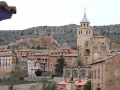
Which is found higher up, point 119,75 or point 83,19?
point 83,19

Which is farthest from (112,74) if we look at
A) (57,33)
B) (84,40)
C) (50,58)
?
(57,33)

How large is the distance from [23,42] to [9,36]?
4046cm

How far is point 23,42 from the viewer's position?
128 metres

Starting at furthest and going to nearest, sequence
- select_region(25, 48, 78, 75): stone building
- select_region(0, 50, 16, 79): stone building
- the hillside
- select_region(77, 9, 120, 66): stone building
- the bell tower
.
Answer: the hillside < select_region(0, 50, 16, 79): stone building < select_region(25, 48, 78, 75): stone building < the bell tower < select_region(77, 9, 120, 66): stone building

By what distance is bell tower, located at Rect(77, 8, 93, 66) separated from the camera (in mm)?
83125

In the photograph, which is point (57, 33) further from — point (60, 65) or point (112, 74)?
point (112, 74)

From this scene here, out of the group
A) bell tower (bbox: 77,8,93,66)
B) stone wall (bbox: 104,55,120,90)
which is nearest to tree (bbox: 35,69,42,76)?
bell tower (bbox: 77,8,93,66)

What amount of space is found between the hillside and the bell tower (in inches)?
2617

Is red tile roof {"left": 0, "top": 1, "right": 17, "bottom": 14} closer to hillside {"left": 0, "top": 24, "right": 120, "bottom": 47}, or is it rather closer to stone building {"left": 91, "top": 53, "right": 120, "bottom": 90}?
stone building {"left": 91, "top": 53, "right": 120, "bottom": 90}

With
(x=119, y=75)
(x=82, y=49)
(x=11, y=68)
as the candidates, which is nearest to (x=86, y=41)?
(x=82, y=49)

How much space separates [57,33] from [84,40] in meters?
93.1

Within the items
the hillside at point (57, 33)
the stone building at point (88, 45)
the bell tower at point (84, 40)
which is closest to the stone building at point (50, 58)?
the bell tower at point (84, 40)

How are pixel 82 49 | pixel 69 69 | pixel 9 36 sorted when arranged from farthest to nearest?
pixel 9 36 < pixel 82 49 < pixel 69 69

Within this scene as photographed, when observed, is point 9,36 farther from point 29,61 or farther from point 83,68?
point 83,68
